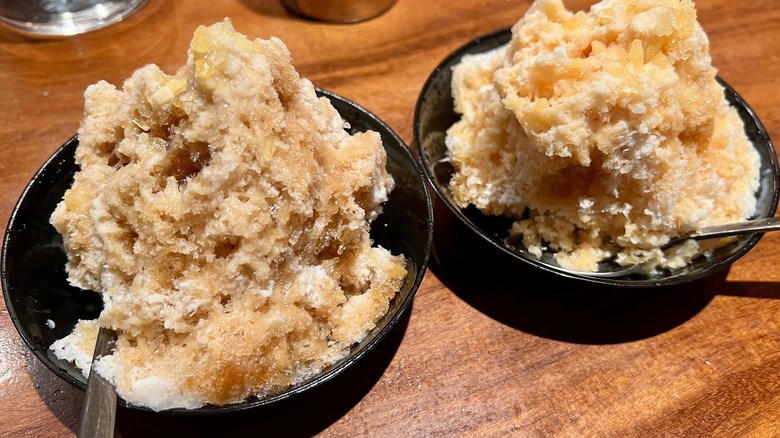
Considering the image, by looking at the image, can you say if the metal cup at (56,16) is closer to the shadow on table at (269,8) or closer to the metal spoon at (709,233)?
the shadow on table at (269,8)

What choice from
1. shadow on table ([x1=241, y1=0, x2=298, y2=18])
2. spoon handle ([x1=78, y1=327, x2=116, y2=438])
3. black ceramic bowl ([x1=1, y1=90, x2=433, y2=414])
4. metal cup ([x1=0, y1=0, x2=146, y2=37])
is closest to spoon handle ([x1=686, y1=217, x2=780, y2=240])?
black ceramic bowl ([x1=1, y1=90, x2=433, y2=414])

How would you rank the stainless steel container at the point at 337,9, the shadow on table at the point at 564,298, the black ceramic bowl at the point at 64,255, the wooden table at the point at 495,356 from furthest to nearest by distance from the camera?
1. the stainless steel container at the point at 337,9
2. the shadow on table at the point at 564,298
3. the wooden table at the point at 495,356
4. the black ceramic bowl at the point at 64,255

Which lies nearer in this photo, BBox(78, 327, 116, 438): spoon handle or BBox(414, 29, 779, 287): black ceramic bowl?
BBox(78, 327, 116, 438): spoon handle

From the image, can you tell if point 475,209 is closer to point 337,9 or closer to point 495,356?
point 495,356

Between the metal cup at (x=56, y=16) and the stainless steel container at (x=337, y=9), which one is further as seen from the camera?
the stainless steel container at (x=337, y=9)

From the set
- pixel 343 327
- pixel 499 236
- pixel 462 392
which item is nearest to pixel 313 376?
pixel 343 327

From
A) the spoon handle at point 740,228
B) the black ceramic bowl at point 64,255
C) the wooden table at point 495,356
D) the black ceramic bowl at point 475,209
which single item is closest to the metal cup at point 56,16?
the wooden table at point 495,356

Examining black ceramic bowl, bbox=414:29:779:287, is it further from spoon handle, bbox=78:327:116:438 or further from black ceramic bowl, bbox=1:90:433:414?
spoon handle, bbox=78:327:116:438
